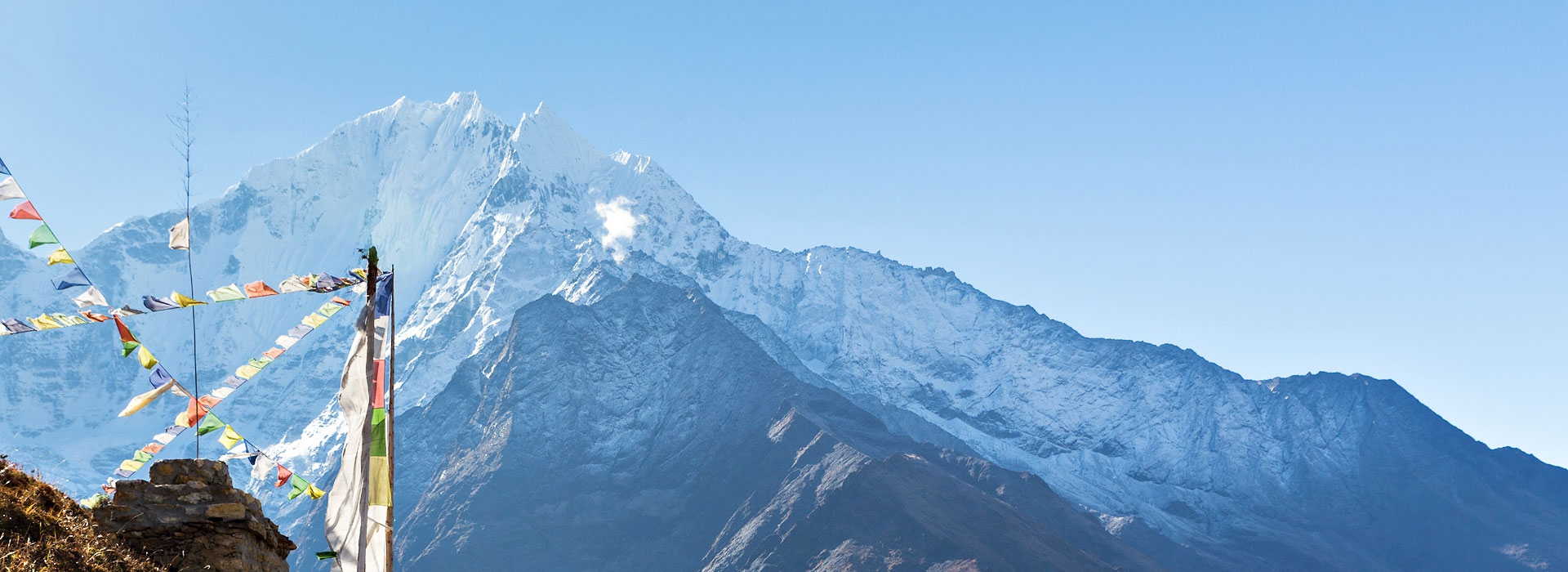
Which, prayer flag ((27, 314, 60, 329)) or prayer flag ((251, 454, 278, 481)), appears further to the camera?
prayer flag ((251, 454, 278, 481))

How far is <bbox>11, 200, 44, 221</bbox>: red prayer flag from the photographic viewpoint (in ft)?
73.6

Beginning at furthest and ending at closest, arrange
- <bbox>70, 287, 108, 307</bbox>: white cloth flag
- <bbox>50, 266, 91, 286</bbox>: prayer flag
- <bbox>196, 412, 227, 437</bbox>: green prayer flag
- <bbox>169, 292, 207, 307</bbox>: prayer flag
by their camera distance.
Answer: <bbox>196, 412, 227, 437</bbox>: green prayer flag, <bbox>70, 287, 108, 307</bbox>: white cloth flag, <bbox>50, 266, 91, 286</bbox>: prayer flag, <bbox>169, 292, 207, 307</bbox>: prayer flag

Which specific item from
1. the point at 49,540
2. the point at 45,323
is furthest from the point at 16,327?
the point at 49,540

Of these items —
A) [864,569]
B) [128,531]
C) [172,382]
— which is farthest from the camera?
[864,569]

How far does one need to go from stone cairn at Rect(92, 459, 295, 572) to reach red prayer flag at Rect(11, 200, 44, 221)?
16.9 feet

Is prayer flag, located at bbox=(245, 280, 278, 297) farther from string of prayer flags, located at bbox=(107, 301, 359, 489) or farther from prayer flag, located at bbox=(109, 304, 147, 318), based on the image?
prayer flag, located at bbox=(109, 304, 147, 318)

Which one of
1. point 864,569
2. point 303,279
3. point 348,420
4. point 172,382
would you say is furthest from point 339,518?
point 864,569

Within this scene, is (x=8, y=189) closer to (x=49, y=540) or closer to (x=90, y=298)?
(x=90, y=298)

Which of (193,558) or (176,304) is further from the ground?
(176,304)

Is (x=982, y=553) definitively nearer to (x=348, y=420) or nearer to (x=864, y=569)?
(x=864, y=569)

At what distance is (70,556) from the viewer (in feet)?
62.2

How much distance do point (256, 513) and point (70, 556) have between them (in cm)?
307

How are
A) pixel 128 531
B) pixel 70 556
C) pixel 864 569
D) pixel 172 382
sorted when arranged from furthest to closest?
pixel 864 569 < pixel 172 382 < pixel 128 531 < pixel 70 556

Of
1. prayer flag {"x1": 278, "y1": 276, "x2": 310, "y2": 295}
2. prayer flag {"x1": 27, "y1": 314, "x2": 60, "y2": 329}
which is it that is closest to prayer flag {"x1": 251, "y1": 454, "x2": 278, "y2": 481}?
prayer flag {"x1": 27, "y1": 314, "x2": 60, "y2": 329}
